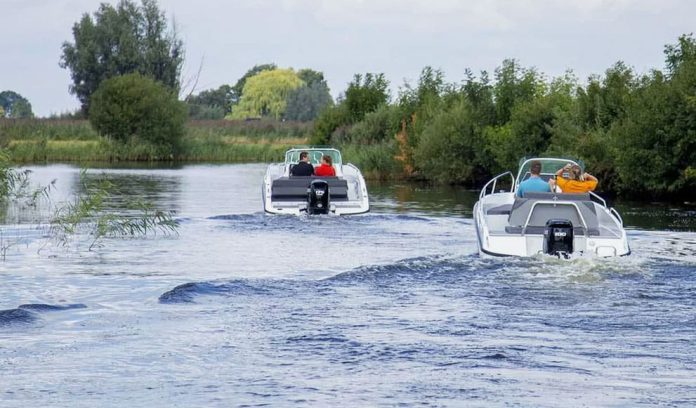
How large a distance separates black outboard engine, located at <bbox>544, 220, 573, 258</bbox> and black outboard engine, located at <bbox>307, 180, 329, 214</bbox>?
8.79 metres

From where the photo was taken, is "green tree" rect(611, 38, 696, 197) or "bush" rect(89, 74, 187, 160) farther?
"bush" rect(89, 74, 187, 160)

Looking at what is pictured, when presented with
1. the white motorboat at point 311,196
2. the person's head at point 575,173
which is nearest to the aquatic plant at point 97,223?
the white motorboat at point 311,196

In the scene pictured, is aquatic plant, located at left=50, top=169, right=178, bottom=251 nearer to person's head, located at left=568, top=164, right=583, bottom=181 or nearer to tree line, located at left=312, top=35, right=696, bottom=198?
person's head, located at left=568, top=164, right=583, bottom=181

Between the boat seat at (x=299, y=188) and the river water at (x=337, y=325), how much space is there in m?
3.97

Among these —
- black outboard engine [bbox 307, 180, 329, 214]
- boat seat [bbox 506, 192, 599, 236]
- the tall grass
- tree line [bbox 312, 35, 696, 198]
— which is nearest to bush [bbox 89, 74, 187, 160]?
tree line [bbox 312, 35, 696, 198]

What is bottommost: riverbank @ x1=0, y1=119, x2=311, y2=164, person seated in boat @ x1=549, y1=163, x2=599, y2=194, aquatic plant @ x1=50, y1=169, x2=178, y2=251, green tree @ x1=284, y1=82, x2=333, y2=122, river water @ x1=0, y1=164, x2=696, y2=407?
river water @ x1=0, y1=164, x2=696, y2=407

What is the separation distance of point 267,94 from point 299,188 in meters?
105

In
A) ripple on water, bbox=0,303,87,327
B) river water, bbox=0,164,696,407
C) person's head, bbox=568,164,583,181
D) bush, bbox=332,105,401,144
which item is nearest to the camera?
river water, bbox=0,164,696,407

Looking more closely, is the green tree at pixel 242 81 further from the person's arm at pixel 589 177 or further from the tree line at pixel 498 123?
the person's arm at pixel 589 177

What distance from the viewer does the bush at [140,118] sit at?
→ 7338cm

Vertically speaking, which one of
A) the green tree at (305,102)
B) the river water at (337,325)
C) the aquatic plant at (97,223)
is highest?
the green tree at (305,102)

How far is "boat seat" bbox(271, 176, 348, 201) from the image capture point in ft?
85.6

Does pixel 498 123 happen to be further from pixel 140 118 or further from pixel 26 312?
pixel 26 312

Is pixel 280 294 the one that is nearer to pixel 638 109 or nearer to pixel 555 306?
pixel 555 306
